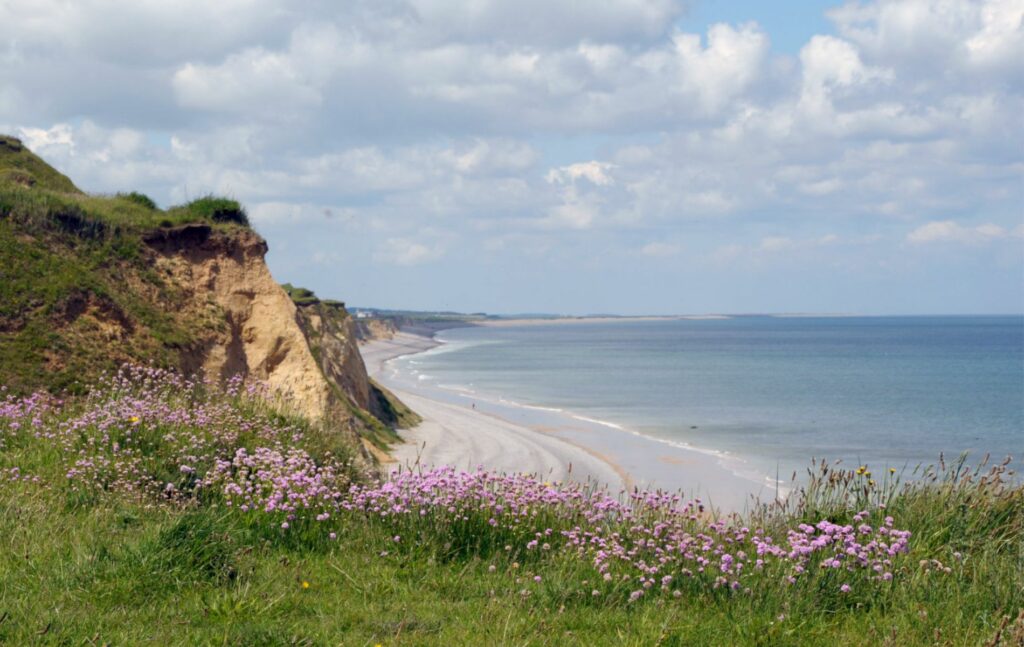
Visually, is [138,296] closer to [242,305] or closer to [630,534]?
[242,305]

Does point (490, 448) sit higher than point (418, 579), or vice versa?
point (418, 579)

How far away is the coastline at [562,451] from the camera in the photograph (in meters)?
29.4

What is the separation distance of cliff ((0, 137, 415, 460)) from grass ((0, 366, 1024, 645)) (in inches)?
338

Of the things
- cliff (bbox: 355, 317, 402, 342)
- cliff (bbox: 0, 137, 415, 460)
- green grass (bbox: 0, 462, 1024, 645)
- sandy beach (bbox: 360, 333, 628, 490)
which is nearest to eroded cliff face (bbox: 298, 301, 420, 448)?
sandy beach (bbox: 360, 333, 628, 490)

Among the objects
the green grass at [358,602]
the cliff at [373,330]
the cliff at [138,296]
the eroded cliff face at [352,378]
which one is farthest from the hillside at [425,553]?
the cliff at [373,330]

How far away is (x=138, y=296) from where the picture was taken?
19625 millimetres

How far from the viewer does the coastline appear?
29375 millimetres

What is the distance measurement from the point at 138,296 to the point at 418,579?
1514 centimetres

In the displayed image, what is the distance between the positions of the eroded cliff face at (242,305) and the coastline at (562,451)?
12.7ft

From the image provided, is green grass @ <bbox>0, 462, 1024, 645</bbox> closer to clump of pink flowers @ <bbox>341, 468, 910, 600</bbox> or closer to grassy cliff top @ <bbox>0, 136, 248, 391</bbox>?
clump of pink flowers @ <bbox>341, 468, 910, 600</bbox>

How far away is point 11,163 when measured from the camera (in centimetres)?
2611

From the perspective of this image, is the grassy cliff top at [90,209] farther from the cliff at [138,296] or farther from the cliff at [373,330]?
the cliff at [373,330]

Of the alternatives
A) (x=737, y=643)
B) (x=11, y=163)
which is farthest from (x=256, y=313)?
(x=737, y=643)

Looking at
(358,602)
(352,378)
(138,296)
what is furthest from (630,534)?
(352,378)
